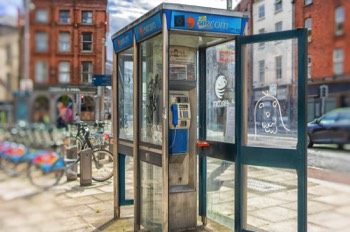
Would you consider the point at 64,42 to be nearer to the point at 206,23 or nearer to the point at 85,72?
the point at 85,72

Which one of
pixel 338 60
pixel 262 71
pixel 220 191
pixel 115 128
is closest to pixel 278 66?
pixel 262 71

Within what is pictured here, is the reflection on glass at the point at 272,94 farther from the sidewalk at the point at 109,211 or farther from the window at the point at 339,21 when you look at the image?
the window at the point at 339,21

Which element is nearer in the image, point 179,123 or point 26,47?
point 26,47

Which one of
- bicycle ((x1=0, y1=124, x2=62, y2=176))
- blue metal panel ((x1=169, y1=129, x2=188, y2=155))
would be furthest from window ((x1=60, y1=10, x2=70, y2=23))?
blue metal panel ((x1=169, y1=129, x2=188, y2=155))

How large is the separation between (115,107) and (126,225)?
1.31 m

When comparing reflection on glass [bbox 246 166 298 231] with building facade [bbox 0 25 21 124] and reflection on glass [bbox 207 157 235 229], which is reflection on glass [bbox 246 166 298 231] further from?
building facade [bbox 0 25 21 124]

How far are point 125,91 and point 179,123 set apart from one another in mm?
988

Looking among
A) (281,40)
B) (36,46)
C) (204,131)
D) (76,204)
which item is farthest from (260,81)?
(76,204)

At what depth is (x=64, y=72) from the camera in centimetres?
97

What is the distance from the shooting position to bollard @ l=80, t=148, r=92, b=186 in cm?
565

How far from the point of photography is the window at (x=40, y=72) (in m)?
0.86

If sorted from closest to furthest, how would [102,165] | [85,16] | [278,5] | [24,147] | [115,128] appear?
[24,147]
[85,16]
[115,128]
[102,165]
[278,5]

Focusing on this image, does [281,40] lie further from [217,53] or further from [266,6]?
[266,6]

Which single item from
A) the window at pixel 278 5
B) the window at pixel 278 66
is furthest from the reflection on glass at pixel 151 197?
the window at pixel 278 5
